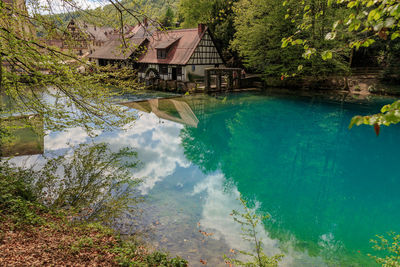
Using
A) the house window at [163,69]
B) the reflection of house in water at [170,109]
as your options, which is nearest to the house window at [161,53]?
the house window at [163,69]

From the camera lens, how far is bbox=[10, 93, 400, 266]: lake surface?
6.50 m

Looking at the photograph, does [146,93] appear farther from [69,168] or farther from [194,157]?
[69,168]

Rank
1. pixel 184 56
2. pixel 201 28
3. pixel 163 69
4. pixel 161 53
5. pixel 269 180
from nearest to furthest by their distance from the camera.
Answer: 1. pixel 269 180
2. pixel 184 56
3. pixel 201 28
4. pixel 161 53
5. pixel 163 69

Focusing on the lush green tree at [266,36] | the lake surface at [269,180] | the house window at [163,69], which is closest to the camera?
the lake surface at [269,180]

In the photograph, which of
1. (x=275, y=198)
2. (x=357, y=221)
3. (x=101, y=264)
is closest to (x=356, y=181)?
A: (x=357, y=221)

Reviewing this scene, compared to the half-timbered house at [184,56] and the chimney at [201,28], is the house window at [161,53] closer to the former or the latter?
the half-timbered house at [184,56]

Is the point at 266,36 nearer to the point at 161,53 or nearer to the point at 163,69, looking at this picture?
the point at 161,53

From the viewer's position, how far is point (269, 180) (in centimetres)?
998

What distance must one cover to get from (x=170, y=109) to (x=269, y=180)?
479 inches

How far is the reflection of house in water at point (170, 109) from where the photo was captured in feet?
58.6

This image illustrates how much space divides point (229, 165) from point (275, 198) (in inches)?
119

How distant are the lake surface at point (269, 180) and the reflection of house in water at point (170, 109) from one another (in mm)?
263

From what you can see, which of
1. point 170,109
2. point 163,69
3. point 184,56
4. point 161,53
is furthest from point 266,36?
point 170,109

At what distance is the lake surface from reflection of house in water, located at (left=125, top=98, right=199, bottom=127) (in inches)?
10.3
